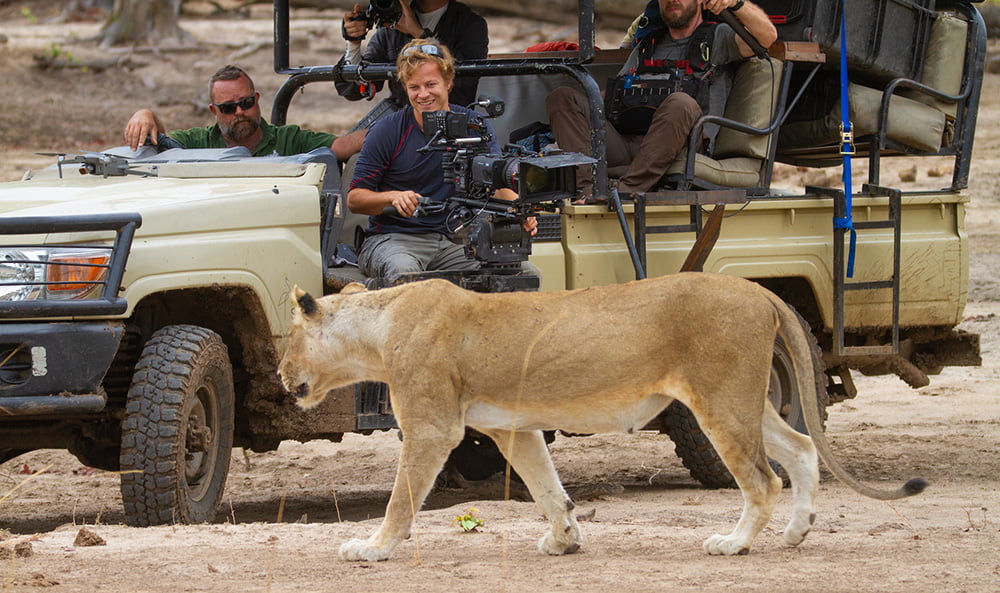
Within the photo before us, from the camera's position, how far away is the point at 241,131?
732 centimetres

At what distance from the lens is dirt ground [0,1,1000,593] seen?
14.3ft

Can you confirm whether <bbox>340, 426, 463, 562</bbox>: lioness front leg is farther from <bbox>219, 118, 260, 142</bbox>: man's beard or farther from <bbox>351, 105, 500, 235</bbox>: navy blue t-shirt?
<bbox>219, 118, 260, 142</bbox>: man's beard

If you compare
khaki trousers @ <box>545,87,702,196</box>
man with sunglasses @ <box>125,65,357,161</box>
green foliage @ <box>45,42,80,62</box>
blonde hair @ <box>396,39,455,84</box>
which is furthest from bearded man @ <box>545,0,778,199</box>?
green foliage @ <box>45,42,80,62</box>

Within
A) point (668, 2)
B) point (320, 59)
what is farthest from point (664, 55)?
point (320, 59)

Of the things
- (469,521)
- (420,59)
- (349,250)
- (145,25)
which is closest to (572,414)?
(469,521)

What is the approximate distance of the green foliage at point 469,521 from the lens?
521 centimetres

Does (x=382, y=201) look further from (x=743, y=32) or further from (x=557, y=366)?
(x=743, y=32)

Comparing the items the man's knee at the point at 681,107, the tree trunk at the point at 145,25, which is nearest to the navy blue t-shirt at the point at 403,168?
the man's knee at the point at 681,107

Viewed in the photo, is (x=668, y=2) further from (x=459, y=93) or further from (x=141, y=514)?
(x=141, y=514)

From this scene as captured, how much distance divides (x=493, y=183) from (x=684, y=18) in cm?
227

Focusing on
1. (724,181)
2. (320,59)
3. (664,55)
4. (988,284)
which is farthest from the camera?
(320,59)

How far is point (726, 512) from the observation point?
5.96m

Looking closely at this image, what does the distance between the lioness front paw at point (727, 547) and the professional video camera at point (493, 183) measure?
1.55m

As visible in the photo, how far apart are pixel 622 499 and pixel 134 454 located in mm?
2417
